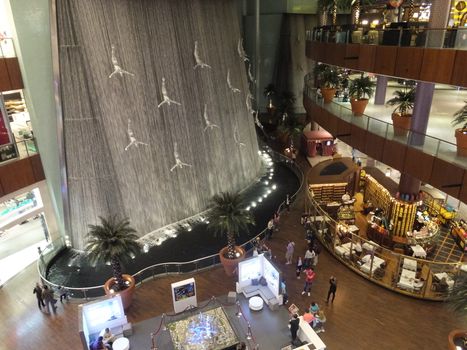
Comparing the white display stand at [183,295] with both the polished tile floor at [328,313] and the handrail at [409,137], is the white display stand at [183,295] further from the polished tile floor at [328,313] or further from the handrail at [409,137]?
the handrail at [409,137]

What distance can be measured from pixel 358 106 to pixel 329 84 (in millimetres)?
5318

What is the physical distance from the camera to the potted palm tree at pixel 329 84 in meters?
21.2

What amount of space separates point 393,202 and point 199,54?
12410mm

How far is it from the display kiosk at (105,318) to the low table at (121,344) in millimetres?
407

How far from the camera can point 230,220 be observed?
47.9 ft

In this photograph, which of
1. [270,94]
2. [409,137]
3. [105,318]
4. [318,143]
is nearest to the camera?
[105,318]

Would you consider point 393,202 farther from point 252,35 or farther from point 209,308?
point 252,35

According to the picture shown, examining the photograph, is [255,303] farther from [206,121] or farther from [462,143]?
[206,121]

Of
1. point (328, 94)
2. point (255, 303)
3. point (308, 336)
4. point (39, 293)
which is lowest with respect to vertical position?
point (255, 303)

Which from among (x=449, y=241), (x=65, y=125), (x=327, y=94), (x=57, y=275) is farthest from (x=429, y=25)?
(x=57, y=275)

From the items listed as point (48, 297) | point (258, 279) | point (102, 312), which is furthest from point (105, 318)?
point (258, 279)

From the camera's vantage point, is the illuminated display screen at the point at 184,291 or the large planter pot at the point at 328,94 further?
the large planter pot at the point at 328,94

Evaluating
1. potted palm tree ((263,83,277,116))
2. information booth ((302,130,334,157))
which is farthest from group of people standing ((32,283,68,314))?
potted palm tree ((263,83,277,116))

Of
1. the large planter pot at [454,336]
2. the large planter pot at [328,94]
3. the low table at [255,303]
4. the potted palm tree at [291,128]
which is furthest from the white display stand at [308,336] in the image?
the potted palm tree at [291,128]
